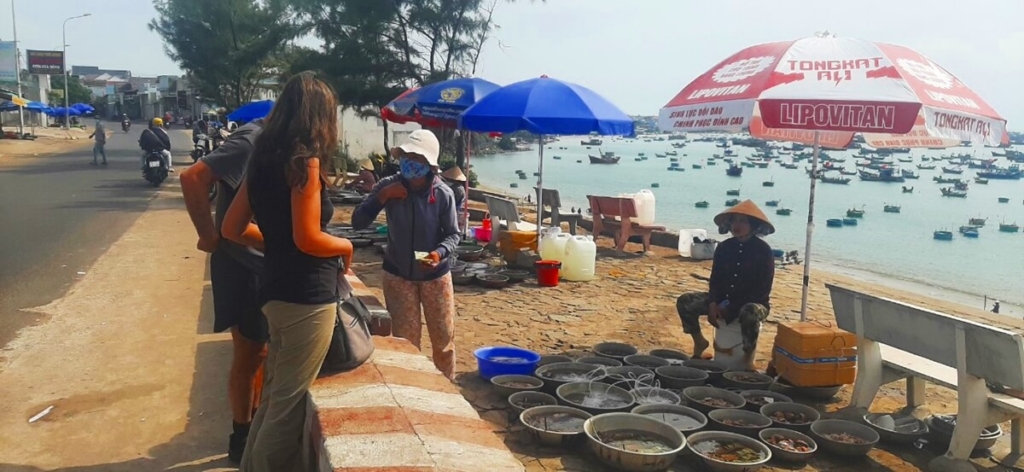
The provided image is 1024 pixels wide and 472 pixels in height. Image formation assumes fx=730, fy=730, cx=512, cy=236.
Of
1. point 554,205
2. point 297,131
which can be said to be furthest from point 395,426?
point 554,205

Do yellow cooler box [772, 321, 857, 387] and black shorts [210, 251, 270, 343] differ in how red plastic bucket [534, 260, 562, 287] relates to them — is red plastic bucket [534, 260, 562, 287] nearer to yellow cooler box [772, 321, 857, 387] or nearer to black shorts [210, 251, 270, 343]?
yellow cooler box [772, 321, 857, 387]

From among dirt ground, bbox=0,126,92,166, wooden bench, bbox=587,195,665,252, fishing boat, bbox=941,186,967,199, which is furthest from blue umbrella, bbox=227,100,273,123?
fishing boat, bbox=941,186,967,199

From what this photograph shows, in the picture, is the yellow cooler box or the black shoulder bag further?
the yellow cooler box

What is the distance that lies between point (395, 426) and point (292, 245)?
74cm

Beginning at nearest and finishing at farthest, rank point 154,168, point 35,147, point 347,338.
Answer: point 347,338 < point 154,168 < point 35,147

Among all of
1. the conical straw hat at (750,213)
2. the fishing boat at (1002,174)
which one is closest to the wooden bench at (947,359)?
the conical straw hat at (750,213)

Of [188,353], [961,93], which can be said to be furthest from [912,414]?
[188,353]

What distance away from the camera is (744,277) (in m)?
5.35

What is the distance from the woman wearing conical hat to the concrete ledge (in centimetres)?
281

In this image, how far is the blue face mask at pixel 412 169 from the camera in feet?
13.3

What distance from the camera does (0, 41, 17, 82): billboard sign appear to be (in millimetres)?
44500

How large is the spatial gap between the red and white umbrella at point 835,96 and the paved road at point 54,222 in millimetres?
5435

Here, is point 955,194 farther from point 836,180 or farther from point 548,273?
point 548,273

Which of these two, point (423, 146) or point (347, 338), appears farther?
point (423, 146)
